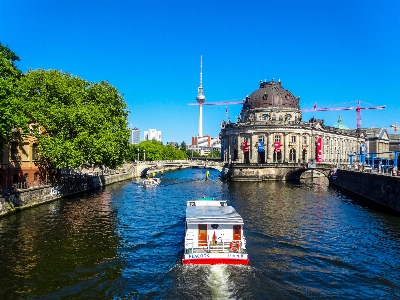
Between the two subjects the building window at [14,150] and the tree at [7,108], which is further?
the building window at [14,150]

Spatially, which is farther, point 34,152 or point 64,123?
point 34,152

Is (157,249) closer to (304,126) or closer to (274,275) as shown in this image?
(274,275)

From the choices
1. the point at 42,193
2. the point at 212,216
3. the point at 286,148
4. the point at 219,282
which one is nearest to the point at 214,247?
the point at 212,216

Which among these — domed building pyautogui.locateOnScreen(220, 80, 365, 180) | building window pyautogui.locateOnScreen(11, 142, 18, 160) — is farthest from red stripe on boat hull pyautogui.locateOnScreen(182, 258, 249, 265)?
domed building pyautogui.locateOnScreen(220, 80, 365, 180)

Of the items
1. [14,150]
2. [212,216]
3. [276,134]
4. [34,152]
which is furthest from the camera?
[276,134]

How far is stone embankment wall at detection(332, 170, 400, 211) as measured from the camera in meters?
54.7

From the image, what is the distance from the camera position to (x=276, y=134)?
133 m

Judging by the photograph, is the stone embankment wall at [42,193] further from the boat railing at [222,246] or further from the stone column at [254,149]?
the stone column at [254,149]

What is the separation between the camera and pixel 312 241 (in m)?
38.2

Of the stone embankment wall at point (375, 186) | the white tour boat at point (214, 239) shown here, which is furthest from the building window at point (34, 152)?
the stone embankment wall at point (375, 186)

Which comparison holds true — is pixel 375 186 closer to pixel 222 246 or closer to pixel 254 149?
pixel 222 246

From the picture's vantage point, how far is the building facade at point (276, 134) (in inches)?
5197

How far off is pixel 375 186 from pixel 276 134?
226 ft

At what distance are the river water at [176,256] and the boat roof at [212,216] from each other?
3.53m
